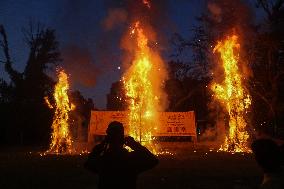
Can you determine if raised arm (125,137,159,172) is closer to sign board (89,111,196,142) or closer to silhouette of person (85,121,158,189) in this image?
silhouette of person (85,121,158,189)

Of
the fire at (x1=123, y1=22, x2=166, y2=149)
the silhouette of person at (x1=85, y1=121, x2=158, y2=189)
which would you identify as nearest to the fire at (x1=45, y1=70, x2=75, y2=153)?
the fire at (x1=123, y1=22, x2=166, y2=149)

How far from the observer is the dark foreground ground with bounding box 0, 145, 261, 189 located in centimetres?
1312

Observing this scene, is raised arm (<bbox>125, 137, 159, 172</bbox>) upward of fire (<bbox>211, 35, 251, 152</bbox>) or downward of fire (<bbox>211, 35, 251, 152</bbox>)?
downward

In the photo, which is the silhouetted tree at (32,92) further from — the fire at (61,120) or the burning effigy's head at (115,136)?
the burning effigy's head at (115,136)

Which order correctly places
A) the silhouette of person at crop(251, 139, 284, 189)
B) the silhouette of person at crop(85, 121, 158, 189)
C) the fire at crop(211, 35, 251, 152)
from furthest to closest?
1. the fire at crop(211, 35, 251, 152)
2. the silhouette of person at crop(85, 121, 158, 189)
3. the silhouette of person at crop(251, 139, 284, 189)

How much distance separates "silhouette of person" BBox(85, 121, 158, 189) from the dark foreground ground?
8.00 meters

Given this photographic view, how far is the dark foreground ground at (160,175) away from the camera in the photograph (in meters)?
13.1

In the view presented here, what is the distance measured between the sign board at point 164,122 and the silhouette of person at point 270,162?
27.1 m

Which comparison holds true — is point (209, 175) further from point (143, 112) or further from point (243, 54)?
point (243, 54)

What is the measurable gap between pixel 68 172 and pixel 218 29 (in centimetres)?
2605

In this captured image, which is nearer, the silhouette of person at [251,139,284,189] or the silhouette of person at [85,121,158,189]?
the silhouette of person at [251,139,284,189]

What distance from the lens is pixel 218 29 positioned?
39.0 metres

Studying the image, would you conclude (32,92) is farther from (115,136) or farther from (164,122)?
(115,136)

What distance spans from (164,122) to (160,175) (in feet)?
54.3
